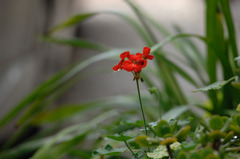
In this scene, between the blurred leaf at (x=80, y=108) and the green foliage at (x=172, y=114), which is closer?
the green foliage at (x=172, y=114)

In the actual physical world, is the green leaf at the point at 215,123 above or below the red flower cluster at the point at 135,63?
below

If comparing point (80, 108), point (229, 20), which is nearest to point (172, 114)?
point (229, 20)

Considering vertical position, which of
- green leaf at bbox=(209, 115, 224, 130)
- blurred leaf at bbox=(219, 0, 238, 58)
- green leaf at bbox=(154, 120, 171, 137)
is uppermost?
blurred leaf at bbox=(219, 0, 238, 58)

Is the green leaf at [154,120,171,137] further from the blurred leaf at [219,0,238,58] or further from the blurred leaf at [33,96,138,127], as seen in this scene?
the blurred leaf at [33,96,138,127]

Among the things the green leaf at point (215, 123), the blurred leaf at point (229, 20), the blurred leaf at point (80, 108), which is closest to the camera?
the green leaf at point (215, 123)

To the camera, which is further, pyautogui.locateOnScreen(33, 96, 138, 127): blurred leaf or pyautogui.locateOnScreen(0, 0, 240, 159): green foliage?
pyautogui.locateOnScreen(33, 96, 138, 127): blurred leaf

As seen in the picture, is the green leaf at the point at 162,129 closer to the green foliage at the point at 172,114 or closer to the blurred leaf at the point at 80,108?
the green foliage at the point at 172,114

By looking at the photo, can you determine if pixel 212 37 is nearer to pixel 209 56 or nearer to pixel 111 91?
pixel 209 56

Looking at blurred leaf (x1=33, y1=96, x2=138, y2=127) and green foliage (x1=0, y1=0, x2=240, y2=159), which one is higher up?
blurred leaf (x1=33, y1=96, x2=138, y2=127)

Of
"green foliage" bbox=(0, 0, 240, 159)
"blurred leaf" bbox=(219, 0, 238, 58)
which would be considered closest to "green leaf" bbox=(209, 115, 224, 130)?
"green foliage" bbox=(0, 0, 240, 159)

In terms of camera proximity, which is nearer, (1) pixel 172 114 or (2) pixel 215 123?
(2) pixel 215 123

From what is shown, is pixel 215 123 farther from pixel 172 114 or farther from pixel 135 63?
pixel 172 114

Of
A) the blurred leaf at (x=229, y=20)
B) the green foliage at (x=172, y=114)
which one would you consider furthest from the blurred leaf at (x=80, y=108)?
the blurred leaf at (x=229, y=20)
